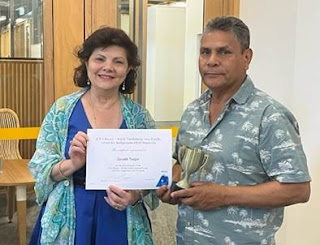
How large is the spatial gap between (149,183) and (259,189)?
363 mm

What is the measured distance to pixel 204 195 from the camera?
1.29 metres

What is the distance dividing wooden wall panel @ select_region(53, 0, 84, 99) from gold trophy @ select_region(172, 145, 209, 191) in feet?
3.67

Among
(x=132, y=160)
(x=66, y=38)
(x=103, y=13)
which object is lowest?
(x=132, y=160)

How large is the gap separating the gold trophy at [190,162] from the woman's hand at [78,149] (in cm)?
32

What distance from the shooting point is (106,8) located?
7.54 ft

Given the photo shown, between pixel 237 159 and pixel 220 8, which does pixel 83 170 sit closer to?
pixel 237 159

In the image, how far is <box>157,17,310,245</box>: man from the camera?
1264 millimetres

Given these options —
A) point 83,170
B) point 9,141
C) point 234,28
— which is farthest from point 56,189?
point 9,141

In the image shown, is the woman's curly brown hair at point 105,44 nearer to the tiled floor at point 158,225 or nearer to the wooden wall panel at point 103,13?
the wooden wall panel at point 103,13

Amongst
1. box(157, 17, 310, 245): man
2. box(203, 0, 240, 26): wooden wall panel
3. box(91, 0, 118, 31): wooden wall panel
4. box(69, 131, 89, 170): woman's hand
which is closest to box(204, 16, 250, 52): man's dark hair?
box(157, 17, 310, 245): man

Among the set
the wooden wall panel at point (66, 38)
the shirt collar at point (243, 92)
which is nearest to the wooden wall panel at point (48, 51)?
the wooden wall panel at point (66, 38)

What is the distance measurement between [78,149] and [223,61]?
54 cm

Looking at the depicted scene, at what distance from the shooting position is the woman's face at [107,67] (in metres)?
1.50

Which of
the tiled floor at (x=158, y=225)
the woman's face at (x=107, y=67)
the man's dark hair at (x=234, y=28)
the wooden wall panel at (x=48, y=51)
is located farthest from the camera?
the tiled floor at (x=158, y=225)
